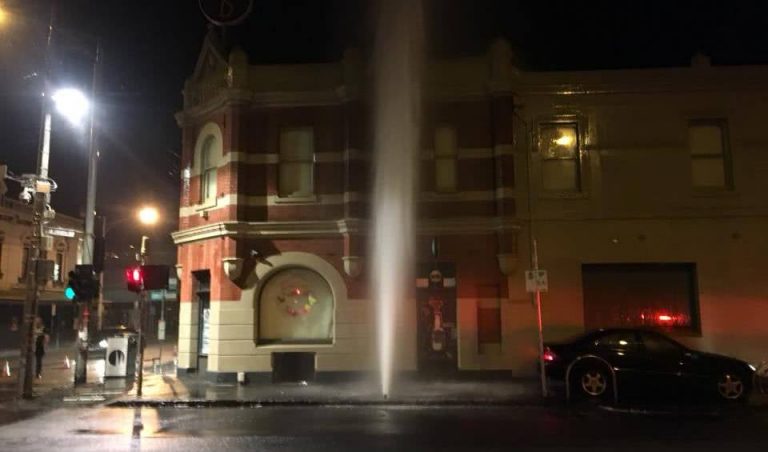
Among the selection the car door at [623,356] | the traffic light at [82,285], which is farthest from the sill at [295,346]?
the car door at [623,356]

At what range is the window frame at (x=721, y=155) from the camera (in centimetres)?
1812

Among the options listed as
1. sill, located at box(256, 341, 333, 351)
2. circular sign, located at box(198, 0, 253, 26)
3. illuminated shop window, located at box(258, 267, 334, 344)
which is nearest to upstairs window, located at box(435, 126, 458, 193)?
illuminated shop window, located at box(258, 267, 334, 344)

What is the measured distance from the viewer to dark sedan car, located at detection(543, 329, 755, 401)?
14.2 meters

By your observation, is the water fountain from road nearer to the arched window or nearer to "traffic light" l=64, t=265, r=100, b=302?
the arched window

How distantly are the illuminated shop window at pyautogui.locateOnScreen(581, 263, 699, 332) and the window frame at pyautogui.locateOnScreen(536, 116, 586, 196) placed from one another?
2207mm

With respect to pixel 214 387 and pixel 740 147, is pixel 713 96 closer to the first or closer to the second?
pixel 740 147

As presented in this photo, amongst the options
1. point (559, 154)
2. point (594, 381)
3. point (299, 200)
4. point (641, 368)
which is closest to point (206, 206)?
point (299, 200)

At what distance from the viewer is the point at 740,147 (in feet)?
59.4

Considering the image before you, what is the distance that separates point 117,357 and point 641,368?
556 inches

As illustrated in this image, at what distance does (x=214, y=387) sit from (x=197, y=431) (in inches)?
232

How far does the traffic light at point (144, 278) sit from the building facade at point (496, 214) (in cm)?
229

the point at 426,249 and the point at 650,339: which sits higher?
the point at 426,249

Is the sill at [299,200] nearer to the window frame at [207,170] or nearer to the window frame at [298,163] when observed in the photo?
the window frame at [298,163]

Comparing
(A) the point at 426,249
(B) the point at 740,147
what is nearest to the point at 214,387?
(A) the point at 426,249
